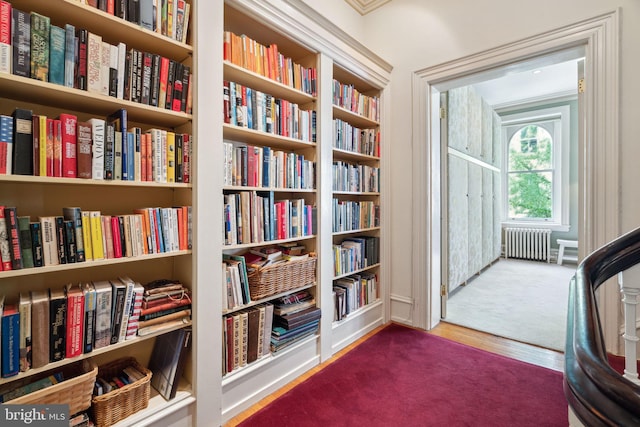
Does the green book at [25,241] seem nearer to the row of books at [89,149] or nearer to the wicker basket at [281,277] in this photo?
the row of books at [89,149]

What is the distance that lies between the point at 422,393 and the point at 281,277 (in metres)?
1.09

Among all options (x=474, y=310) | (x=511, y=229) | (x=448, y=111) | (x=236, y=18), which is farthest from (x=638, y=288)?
(x=511, y=229)

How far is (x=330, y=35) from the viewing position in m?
2.10

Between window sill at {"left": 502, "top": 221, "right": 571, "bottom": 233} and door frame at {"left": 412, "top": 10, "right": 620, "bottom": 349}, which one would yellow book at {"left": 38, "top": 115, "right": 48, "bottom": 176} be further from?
window sill at {"left": 502, "top": 221, "right": 571, "bottom": 233}

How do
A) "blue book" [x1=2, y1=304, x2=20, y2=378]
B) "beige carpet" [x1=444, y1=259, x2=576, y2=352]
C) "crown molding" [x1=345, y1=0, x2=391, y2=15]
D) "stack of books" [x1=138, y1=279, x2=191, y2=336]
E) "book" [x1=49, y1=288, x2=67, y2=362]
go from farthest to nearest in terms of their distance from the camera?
1. "crown molding" [x1=345, y1=0, x2=391, y2=15]
2. "beige carpet" [x1=444, y1=259, x2=576, y2=352]
3. "stack of books" [x1=138, y1=279, x2=191, y2=336]
4. "book" [x1=49, y1=288, x2=67, y2=362]
5. "blue book" [x1=2, y1=304, x2=20, y2=378]

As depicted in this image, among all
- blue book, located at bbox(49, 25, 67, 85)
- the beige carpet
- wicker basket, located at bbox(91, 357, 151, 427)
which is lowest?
the beige carpet

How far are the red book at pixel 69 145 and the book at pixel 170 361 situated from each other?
2.78 feet

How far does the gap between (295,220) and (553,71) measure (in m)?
4.78

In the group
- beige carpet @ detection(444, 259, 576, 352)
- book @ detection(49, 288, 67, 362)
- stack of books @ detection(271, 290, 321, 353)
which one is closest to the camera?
book @ detection(49, 288, 67, 362)

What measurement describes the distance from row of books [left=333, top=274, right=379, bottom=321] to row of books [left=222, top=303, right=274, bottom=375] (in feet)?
2.18

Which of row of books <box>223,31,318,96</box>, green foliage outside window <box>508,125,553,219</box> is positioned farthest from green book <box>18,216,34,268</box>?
green foliage outside window <box>508,125,553,219</box>

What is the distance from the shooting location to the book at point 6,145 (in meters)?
0.98

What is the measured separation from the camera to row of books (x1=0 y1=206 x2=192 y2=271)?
100 centimetres

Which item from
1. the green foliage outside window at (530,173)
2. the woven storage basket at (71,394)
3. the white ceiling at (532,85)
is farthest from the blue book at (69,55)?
the green foliage outside window at (530,173)
